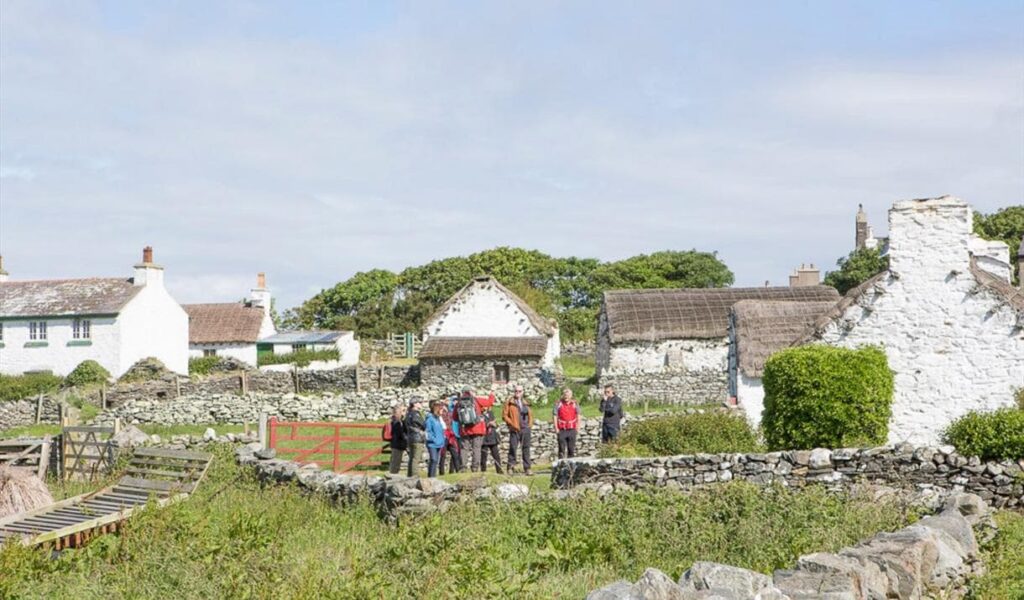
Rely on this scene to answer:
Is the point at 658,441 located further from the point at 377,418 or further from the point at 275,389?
the point at 275,389

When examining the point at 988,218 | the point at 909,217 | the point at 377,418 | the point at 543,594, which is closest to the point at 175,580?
the point at 543,594

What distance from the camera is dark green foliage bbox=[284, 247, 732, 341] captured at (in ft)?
265

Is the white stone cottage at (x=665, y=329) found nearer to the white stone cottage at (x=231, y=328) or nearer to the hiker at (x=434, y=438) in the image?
the hiker at (x=434, y=438)

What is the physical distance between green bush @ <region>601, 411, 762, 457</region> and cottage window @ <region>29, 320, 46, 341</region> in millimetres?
40338

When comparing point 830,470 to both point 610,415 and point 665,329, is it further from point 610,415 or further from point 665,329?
point 665,329

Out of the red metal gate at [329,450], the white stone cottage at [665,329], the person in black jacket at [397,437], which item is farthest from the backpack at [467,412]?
the white stone cottage at [665,329]

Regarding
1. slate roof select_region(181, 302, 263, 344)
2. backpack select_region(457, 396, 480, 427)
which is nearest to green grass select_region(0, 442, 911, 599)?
backpack select_region(457, 396, 480, 427)

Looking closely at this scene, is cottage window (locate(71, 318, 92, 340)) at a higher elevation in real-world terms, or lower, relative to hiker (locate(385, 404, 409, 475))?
higher

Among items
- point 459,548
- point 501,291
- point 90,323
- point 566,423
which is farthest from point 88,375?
point 459,548

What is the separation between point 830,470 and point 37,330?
45975 mm

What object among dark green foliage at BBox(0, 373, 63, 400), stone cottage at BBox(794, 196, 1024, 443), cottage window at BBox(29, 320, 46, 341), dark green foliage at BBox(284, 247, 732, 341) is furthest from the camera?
dark green foliage at BBox(284, 247, 732, 341)

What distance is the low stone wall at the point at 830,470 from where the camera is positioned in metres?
14.6

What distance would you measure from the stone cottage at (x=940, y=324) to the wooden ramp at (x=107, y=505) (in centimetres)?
1167

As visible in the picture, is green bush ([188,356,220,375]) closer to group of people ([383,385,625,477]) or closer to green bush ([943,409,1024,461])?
group of people ([383,385,625,477])
